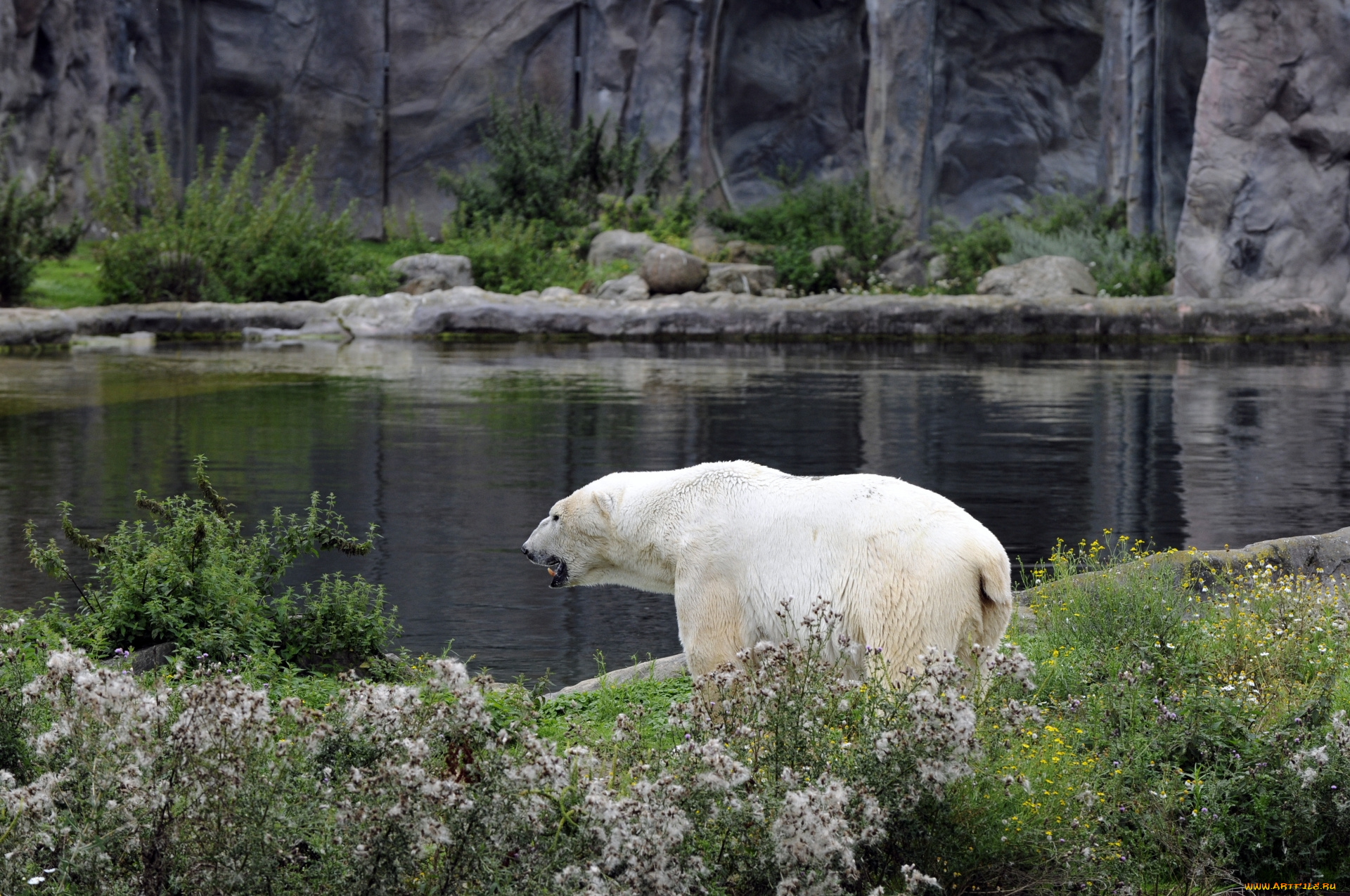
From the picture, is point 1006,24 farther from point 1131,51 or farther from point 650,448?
point 650,448

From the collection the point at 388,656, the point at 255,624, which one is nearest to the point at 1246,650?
the point at 388,656

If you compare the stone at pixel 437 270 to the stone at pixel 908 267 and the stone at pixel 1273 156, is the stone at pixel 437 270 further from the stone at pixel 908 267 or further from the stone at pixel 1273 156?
the stone at pixel 1273 156

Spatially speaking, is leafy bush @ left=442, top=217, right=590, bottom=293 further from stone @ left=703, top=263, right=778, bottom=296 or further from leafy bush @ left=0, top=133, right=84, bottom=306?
leafy bush @ left=0, top=133, right=84, bottom=306

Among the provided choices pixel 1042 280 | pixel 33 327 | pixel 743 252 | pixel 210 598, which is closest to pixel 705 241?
pixel 743 252

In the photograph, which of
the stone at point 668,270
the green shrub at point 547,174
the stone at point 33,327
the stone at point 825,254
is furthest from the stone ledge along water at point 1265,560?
the green shrub at point 547,174

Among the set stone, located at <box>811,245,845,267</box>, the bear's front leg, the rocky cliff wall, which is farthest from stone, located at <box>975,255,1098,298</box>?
the bear's front leg

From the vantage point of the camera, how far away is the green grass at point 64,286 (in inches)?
1059

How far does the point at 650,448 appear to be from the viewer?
12.5 metres

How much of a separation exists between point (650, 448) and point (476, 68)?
30395 millimetres

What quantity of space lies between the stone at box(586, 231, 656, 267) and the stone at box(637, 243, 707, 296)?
161cm

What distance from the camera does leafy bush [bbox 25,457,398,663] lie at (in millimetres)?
5859

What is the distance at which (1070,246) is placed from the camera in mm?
31062

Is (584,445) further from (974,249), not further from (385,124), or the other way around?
(385,124)

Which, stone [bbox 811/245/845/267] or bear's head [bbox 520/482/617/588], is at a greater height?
stone [bbox 811/245/845/267]
